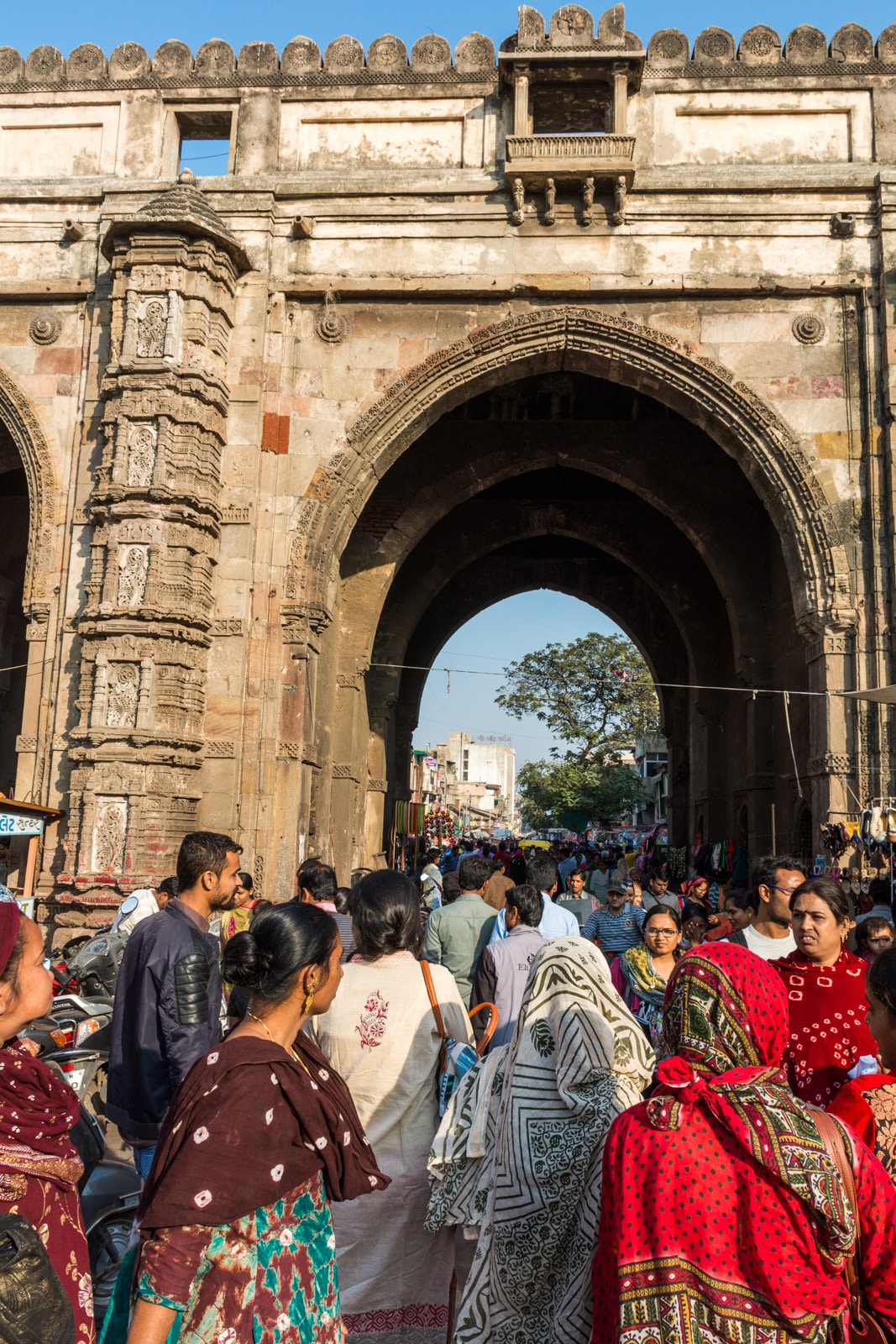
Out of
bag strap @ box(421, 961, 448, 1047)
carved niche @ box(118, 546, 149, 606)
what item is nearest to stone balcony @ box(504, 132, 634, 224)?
carved niche @ box(118, 546, 149, 606)

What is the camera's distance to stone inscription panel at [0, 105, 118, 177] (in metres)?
11.7

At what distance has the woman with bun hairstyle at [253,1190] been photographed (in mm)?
1810

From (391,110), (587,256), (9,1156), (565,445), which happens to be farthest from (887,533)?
(9,1156)

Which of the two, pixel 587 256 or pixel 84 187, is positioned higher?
pixel 84 187

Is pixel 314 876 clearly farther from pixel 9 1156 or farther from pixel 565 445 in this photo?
pixel 565 445

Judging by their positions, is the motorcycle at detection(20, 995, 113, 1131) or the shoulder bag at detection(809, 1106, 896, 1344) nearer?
the shoulder bag at detection(809, 1106, 896, 1344)

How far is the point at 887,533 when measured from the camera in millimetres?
10508

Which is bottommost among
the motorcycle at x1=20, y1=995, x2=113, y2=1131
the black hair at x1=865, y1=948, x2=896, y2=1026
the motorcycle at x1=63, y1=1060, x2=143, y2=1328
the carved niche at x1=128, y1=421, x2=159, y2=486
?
the motorcycle at x1=63, y1=1060, x2=143, y2=1328

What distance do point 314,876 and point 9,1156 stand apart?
13.4 ft

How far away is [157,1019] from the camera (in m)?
3.22

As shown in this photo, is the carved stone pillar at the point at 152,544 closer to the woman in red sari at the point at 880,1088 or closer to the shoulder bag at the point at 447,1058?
the shoulder bag at the point at 447,1058

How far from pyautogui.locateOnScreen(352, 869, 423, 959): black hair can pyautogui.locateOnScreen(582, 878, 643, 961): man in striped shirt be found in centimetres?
441

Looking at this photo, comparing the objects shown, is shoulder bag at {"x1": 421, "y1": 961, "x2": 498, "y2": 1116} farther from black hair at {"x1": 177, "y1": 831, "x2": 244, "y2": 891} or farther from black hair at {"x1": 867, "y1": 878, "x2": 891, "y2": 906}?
black hair at {"x1": 867, "y1": 878, "x2": 891, "y2": 906}

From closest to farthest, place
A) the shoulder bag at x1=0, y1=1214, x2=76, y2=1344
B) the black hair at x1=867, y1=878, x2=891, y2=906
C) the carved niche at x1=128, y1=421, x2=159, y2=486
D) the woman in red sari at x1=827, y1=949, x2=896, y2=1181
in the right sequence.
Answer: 1. the shoulder bag at x1=0, y1=1214, x2=76, y2=1344
2. the woman in red sari at x1=827, y1=949, x2=896, y2=1181
3. the black hair at x1=867, y1=878, x2=891, y2=906
4. the carved niche at x1=128, y1=421, x2=159, y2=486
